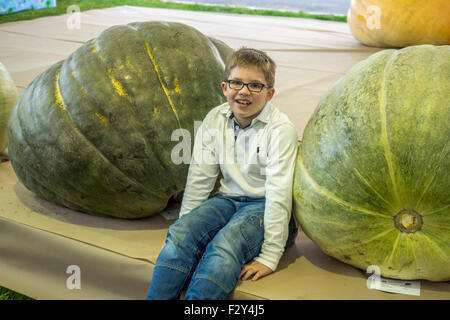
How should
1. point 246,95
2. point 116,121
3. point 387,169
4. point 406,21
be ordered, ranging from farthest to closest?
point 406,21 → point 116,121 → point 246,95 → point 387,169

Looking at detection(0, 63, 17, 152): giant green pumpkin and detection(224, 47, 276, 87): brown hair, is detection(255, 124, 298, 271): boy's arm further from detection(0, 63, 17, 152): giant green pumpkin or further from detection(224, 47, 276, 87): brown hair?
detection(0, 63, 17, 152): giant green pumpkin

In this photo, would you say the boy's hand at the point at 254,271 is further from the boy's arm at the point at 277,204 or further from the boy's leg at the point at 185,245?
the boy's leg at the point at 185,245

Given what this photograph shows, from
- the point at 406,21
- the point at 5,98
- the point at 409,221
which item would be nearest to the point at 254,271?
the point at 409,221

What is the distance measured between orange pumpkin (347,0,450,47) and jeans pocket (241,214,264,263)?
2.85 metres

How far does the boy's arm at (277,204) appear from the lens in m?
1.50

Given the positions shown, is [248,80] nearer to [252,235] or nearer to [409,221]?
[252,235]

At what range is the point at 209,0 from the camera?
7965 millimetres

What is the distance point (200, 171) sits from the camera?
166 centimetres

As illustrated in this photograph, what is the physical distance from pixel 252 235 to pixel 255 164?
0.22 meters

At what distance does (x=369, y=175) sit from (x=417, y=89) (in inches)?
9.6

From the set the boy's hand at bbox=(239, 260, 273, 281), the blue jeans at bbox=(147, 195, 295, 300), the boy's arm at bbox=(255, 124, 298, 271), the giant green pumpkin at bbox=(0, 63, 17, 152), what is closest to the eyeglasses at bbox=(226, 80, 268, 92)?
the boy's arm at bbox=(255, 124, 298, 271)

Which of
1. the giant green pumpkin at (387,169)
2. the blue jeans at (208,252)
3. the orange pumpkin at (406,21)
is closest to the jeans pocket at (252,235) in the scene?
the blue jeans at (208,252)

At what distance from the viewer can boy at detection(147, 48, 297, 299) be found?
1.43m

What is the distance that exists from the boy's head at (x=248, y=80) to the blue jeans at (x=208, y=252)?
30 cm
